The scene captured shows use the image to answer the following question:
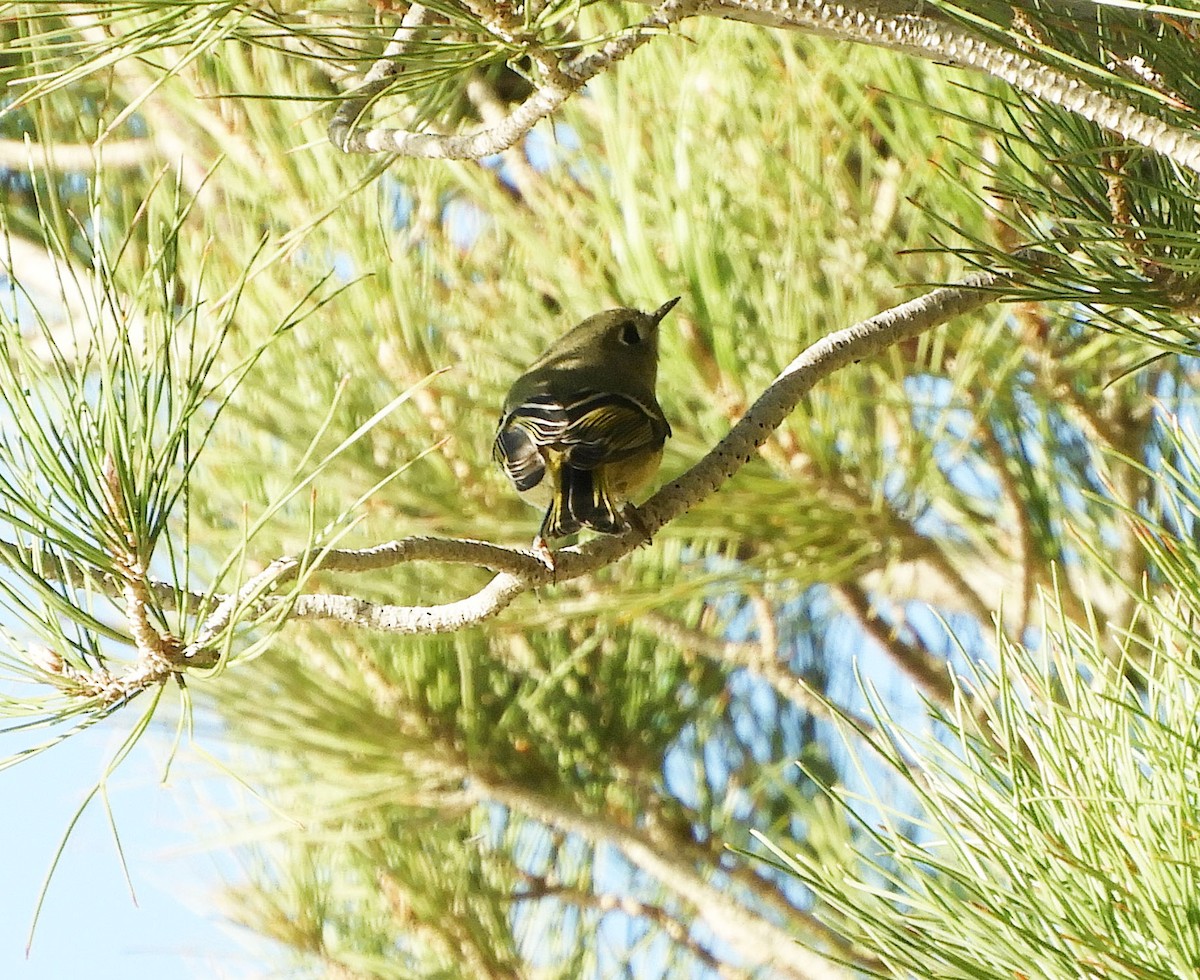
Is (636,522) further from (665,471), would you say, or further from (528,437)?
(665,471)

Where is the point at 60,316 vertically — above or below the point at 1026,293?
above

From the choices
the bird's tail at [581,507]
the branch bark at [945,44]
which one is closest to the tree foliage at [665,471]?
the branch bark at [945,44]

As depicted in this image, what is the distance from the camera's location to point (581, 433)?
4.04 feet

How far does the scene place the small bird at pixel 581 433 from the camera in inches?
45.3

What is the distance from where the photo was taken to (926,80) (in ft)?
3.72

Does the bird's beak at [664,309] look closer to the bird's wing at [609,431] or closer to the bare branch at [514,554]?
the bird's wing at [609,431]

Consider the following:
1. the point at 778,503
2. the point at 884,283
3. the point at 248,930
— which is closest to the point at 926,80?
the point at 884,283

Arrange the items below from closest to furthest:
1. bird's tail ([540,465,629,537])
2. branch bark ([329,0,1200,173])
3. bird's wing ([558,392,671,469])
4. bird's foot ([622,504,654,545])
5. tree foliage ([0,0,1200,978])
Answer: branch bark ([329,0,1200,173])
tree foliage ([0,0,1200,978])
bird's foot ([622,504,654,545])
bird's tail ([540,465,629,537])
bird's wing ([558,392,671,469])

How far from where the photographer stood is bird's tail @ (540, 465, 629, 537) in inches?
42.9

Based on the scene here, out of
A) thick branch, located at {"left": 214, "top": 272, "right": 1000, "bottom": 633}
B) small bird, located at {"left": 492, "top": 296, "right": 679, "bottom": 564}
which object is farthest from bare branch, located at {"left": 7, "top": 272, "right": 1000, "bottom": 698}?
small bird, located at {"left": 492, "top": 296, "right": 679, "bottom": 564}

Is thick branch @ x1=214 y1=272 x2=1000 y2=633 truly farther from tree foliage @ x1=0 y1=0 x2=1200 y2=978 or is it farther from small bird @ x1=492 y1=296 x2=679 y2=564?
small bird @ x1=492 y1=296 x2=679 y2=564

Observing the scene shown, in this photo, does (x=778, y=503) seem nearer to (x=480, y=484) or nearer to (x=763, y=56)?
(x=480, y=484)

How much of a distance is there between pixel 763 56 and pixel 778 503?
1.29 ft

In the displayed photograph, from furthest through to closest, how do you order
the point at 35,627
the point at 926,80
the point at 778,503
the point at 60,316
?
the point at 60,316 < the point at 778,503 < the point at 926,80 < the point at 35,627
